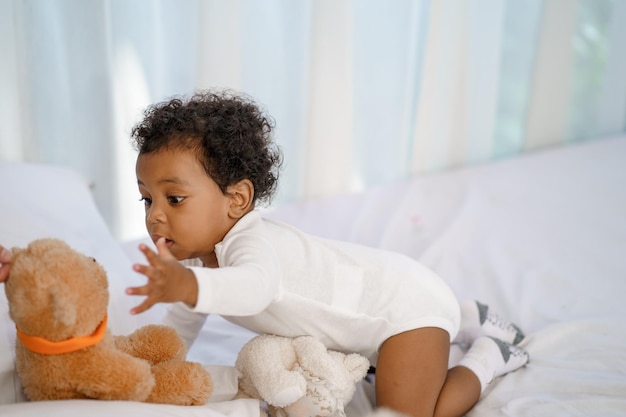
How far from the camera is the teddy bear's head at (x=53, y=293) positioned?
31.8 inches

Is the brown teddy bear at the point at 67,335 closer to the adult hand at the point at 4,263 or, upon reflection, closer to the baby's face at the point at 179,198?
the adult hand at the point at 4,263

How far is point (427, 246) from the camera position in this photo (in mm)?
1768

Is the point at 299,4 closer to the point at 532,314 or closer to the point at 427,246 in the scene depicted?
the point at 427,246

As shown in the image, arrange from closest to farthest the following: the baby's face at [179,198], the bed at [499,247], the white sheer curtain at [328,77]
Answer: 1. the baby's face at [179,198]
2. the bed at [499,247]
3. the white sheer curtain at [328,77]

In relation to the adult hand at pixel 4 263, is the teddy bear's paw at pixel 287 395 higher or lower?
lower

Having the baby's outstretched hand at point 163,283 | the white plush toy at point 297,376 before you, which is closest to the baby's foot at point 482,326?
the white plush toy at point 297,376

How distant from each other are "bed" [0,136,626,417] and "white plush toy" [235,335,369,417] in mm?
43

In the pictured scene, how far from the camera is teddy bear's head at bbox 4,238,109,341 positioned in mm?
809

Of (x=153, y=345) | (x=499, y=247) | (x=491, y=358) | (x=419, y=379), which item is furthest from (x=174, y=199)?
(x=499, y=247)

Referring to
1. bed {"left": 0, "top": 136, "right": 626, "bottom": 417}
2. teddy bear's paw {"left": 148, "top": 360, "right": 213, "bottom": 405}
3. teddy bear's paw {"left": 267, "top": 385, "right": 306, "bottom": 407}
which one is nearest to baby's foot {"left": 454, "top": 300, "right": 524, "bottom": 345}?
bed {"left": 0, "top": 136, "right": 626, "bottom": 417}

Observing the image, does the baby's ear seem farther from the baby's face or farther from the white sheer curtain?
the white sheer curtain

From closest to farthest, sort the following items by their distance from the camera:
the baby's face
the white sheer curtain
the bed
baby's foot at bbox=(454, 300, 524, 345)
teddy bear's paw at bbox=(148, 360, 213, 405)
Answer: teddy bear's paw at bbox=(148, 360, 213, 405) < the baby's face < the bed < baby's foot at bbox=(454, 300, 524, 345) < the white sheer curtain

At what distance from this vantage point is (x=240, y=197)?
1.13 m

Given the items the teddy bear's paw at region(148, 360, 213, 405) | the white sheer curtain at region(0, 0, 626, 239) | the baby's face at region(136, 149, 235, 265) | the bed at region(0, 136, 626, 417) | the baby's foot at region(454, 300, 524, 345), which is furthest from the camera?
the white sheer curtain at region(0, 0, 626, 239)
